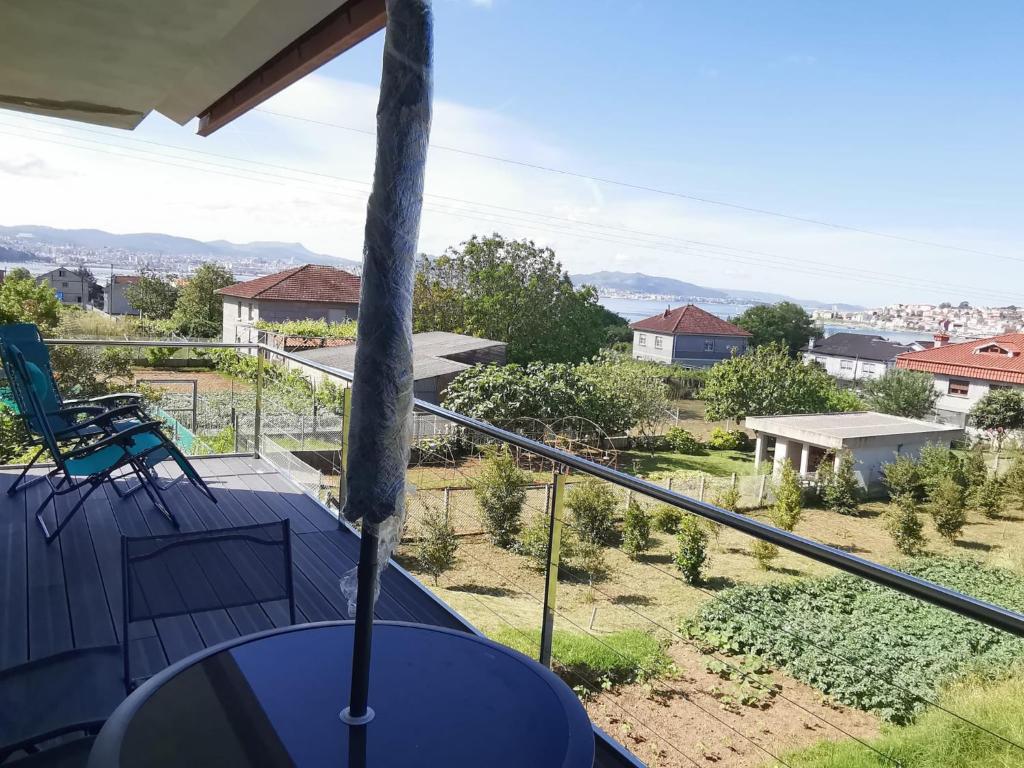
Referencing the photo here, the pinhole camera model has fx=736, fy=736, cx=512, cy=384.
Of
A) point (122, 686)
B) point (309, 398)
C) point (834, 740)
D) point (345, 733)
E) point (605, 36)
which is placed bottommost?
point (834, 740)

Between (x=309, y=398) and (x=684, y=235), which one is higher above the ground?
(x=684, y=235)

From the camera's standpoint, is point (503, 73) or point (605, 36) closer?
point (503, 73)

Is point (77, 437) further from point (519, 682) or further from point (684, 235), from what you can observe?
point (684, 235)

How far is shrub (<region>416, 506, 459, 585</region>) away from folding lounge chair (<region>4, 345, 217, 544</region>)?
745cm

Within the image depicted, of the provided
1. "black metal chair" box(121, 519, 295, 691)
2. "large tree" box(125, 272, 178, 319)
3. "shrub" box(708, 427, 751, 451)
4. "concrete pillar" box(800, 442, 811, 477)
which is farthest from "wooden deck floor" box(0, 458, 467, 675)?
"large tree" box(125, 272, 178, 319)

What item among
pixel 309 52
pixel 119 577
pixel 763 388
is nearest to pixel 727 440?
pixel 763 388

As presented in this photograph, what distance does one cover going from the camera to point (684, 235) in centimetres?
8650

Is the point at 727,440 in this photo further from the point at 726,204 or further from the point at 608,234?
the point at 726,204

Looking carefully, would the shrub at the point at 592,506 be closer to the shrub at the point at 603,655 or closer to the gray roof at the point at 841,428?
the shrub at the point at 603,655

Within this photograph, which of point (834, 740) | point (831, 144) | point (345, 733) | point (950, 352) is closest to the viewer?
point (345, 733)

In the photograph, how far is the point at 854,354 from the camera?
58.6 meters

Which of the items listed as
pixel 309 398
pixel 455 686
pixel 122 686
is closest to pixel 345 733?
pixel 455 686

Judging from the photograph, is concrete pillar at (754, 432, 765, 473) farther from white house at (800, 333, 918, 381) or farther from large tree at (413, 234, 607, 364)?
white house at (800, 333, 918, 381)

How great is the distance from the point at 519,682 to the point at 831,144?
276 ft
